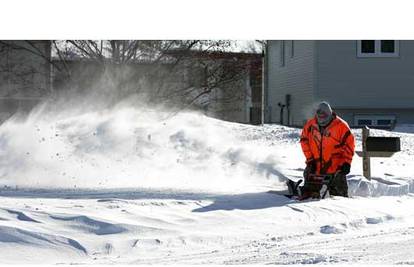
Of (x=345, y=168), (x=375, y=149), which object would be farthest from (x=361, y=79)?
(x=345, y=168)

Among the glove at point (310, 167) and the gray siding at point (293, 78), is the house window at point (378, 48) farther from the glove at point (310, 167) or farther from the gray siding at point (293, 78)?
the glove at point (310, 167)

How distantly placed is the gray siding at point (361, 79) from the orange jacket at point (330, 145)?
44.9 ft

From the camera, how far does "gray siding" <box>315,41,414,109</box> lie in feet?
82.4

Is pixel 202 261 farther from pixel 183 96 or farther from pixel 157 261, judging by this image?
pixel 183 96

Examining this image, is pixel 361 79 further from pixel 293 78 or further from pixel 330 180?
pixel 330 180

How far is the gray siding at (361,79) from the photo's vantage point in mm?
25125

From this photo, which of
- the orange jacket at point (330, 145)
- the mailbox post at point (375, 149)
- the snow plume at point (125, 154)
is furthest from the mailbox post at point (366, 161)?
the orange jacket at point (330, 145)

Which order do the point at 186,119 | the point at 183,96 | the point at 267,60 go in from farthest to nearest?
the point at 267,60 → the point at 183,96 → the point at 186,119

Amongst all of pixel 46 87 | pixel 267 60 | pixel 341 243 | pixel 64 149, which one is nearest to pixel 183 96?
pixel 46 87

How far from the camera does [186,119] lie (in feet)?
57.8

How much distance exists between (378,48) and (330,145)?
1421 cm

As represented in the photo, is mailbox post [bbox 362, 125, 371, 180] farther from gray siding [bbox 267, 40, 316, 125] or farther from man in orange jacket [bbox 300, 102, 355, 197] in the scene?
gray siding [bbox 267, 40, 316, 125]

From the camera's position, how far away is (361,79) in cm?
2522

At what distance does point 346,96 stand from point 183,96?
26.8 ft
